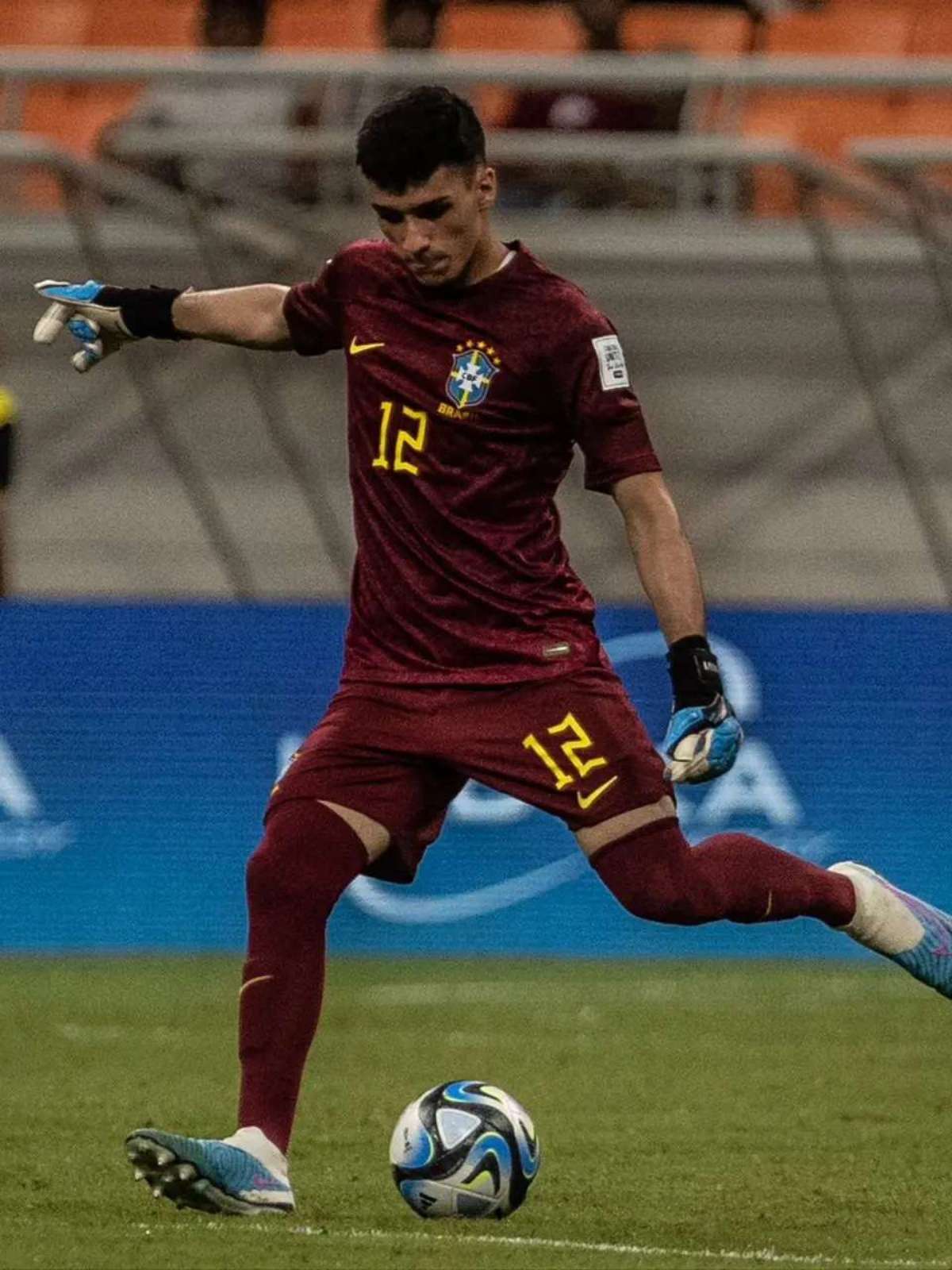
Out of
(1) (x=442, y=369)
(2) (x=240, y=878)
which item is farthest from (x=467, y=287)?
(2) (x=240, y=878)

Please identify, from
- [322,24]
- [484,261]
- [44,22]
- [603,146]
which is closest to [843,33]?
[322,24]

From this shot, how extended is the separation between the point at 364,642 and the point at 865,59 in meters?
9.25

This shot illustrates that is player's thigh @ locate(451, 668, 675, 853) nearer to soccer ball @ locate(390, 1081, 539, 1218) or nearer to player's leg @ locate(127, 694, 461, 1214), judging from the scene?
player's leg @ locate(127, 694, 461, 1214)

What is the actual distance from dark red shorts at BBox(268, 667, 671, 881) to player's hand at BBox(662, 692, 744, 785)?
0.26 m

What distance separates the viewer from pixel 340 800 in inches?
228

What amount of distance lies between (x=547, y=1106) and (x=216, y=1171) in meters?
2.43

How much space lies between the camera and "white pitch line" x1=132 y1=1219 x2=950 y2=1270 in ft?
17.3

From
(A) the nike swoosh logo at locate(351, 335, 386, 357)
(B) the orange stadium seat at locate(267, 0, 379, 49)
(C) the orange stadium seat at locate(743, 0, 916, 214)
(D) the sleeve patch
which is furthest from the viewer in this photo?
(B) the orange stadium seat at locate(267, 0, 379, 49)

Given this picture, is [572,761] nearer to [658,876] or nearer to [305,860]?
[658,876]

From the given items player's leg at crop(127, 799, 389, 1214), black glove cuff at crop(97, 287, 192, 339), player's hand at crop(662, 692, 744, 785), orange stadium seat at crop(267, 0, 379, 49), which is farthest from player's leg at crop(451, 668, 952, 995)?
orange stadium seat at crop(267, 0, 379, 49)

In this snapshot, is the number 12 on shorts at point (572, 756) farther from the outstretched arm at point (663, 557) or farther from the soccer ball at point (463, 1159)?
the soccer ball at point (463, 1159)

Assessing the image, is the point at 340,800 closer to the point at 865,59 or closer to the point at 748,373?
the point at 748,373

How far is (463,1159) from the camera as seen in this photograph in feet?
19.0

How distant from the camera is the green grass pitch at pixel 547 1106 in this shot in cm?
546
